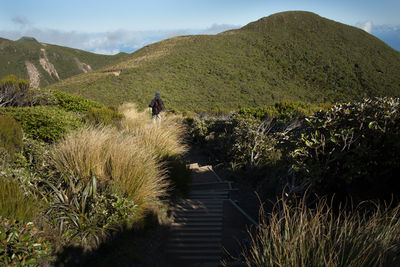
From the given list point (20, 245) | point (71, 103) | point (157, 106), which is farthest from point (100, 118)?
point (20, 245)

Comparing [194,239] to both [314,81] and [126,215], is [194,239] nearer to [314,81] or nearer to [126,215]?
[126,215]

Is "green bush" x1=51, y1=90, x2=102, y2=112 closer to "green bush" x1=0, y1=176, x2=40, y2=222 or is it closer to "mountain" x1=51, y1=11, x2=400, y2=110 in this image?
"green bush" x1=0, y1=176, x2=40, y2=222

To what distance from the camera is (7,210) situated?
2359mm

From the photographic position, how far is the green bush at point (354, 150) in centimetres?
270

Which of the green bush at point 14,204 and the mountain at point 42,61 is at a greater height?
the mountain at point 42,61

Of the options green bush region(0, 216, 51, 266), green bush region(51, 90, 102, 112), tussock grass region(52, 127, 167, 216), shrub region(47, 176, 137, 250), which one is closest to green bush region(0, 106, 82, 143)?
tussock grass region(52, 127, 167, 216)

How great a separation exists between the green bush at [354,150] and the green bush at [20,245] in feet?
9.31

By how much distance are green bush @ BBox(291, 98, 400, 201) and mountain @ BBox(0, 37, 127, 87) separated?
9653 centimetres

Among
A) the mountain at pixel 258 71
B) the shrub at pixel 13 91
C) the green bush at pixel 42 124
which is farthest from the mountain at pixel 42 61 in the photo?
the green bush at pixel 42 124

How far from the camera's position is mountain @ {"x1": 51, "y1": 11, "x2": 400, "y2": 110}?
108ft

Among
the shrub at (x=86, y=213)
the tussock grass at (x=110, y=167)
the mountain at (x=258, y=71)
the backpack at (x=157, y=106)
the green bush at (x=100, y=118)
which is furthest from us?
the mountain at (x=258, y=71)

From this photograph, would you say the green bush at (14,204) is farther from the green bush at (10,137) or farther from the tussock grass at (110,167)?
the green bush at (10,137)

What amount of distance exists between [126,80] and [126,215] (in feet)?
111

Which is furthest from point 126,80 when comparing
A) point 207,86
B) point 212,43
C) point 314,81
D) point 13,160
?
point 13,160
